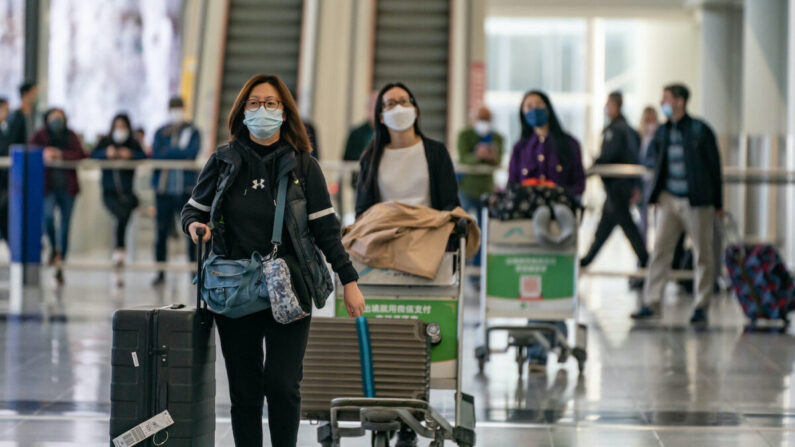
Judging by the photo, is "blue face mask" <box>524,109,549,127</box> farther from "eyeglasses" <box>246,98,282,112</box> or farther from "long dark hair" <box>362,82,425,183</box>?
"eyeglasses" <box>246,98,282,112</box>

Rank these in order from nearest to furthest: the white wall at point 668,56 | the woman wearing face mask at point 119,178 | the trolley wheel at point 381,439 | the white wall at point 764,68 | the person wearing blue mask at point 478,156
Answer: the trolley wheel at point 381,439 → the person wearing blue mask at point 478,156 → the woman wearing face mask at point 119,178 → the white wall at point 764,68 → the white wall at point 668,56

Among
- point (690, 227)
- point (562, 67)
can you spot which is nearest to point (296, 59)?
point (690, 227)

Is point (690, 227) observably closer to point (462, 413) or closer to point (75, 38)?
point (462, 413)

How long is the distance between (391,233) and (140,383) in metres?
1.35

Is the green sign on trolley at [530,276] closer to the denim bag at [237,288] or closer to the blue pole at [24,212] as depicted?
the denim bag at [237,288]

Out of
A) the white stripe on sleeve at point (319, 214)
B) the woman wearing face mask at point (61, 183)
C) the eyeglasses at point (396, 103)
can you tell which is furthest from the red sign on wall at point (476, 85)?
the white stripe on sleeve at point (319, 214)

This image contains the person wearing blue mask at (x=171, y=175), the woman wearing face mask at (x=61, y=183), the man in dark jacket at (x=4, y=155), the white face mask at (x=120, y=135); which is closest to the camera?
the man in dark jacket at (x=4, y=155)

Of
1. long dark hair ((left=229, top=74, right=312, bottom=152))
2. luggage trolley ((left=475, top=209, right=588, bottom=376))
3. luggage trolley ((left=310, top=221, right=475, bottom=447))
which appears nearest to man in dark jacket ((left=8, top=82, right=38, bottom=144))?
luggage trolley ((left=475, top=209, right=588, bottom=376))

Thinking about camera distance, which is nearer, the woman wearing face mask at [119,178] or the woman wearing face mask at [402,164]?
the woman wearing face mask at [402,164]

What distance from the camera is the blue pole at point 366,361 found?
4.63 meters

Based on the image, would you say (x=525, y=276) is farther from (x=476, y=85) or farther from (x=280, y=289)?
(x=476, y=85)

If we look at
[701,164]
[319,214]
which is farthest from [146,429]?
[701,164]

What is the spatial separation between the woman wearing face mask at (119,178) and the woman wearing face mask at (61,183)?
Result: 0.32 m

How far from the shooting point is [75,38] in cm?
1712
